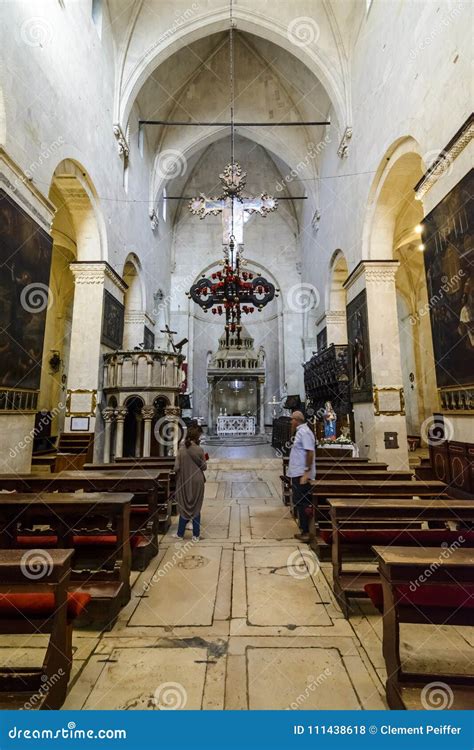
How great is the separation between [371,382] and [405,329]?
10.0 metres

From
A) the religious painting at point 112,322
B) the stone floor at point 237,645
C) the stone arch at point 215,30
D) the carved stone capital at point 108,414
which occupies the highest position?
the stone arch at point 215,30

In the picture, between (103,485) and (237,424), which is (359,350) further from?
(237,424)

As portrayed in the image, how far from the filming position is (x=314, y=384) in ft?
48.9

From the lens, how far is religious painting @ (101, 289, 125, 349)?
9.91 metres

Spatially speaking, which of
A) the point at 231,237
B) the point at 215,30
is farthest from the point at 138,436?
the point at 215,30

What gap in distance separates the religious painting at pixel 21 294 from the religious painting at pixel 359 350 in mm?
7407

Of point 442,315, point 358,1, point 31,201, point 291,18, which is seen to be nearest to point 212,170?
point 291,18

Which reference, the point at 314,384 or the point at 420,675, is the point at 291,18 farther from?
the point at 420,675

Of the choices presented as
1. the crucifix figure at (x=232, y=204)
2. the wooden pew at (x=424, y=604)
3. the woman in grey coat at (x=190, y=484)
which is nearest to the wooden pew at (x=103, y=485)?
the woman in grey coat at (x=190, y=484)

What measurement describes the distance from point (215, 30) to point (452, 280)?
41.7 ft

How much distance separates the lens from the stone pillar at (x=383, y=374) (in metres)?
8.74

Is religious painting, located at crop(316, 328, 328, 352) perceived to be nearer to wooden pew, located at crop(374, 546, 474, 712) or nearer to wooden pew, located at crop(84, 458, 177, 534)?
wooden pew, located at crop(84, 458, 177, 534)

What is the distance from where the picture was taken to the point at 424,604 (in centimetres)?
212

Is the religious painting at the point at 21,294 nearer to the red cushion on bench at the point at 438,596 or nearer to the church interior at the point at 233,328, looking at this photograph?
the church interior at the point at 233,328
